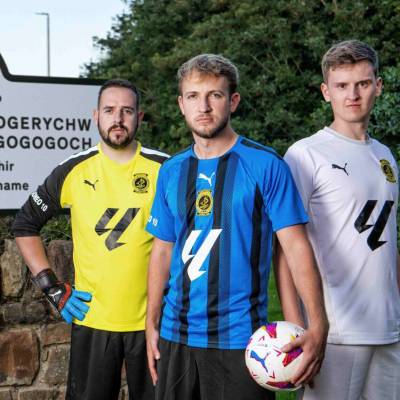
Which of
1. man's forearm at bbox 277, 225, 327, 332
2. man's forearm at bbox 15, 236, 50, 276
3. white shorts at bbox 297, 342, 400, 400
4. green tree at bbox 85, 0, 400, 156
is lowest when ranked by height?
white shorts at bbox 297, 342, 400, 400

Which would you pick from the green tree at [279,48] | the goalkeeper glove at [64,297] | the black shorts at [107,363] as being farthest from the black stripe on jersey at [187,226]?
the green tree at [279,48]

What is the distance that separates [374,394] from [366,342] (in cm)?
26

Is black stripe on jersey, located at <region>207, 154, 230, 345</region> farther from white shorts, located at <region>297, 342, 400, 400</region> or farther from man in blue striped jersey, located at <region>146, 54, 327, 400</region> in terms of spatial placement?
white shorts, located at <region>297, 342, 400, 400</region>

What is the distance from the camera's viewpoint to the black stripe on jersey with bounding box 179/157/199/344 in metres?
3.37

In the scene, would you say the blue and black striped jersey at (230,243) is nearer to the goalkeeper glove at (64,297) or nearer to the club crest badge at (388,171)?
the club crest badge at (388,171)

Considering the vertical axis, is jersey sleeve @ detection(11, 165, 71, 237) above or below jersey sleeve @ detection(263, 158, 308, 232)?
below

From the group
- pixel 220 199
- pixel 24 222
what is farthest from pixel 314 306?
pixel 24 222

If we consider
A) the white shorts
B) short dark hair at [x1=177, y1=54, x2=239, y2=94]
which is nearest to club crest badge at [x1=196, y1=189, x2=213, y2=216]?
short dark hair at [x1=177, y1=54, x2=239, y2=94]

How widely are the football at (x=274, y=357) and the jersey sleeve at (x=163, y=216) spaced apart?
0.66 m

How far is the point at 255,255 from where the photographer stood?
330 cm

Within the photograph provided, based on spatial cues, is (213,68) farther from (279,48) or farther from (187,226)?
(279,48)

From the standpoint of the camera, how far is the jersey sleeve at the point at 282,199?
325cm

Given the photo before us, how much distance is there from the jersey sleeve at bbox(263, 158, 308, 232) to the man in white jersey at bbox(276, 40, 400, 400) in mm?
140

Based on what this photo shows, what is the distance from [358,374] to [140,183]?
5.16ft
